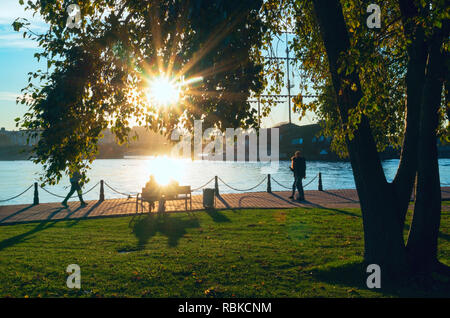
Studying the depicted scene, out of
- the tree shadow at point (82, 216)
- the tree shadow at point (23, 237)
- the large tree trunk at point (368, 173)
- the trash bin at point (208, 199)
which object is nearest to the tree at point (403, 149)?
the large tree trunk at point (368, 173)

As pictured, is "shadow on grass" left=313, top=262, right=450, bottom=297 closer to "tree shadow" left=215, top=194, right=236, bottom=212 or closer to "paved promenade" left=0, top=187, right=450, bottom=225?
"tree shadow" left=215, top=194, right=236, bottom=212

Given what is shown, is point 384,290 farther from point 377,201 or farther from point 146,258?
point 146,258

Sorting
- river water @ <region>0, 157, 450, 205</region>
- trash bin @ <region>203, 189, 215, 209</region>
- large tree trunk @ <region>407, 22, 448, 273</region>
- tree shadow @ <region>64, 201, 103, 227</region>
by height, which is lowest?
river water @ <region>0, 157, 450, 205</region>

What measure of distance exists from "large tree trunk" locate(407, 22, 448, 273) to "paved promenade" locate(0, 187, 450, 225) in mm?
8141

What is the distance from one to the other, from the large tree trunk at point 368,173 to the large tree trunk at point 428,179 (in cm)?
27

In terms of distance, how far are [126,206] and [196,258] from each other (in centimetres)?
878

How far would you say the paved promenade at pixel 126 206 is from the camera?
1322 cm

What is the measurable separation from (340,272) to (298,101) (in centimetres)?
298

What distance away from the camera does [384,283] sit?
232 inches

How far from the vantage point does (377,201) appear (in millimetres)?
5887

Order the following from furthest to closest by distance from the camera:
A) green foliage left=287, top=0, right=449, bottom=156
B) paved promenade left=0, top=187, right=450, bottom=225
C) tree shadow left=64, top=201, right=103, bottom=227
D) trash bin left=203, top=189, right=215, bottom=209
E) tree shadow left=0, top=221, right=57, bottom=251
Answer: trash bin left=203, top=189, right=215, bottom=209 < paved promenade left=0, top=187, right=450, bottom=225 < tree shadow left=64, top=201, right=103, bottom=227 < tree shadow left=0, top=221, right=57, bottom=251 < green foliage left=287, top=0, right=449, bottom=156

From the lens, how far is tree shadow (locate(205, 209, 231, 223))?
11.7 meters

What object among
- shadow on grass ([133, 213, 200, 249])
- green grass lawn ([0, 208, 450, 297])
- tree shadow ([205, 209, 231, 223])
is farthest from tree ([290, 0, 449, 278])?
tree shadow ([205, 209, 231, 223])
